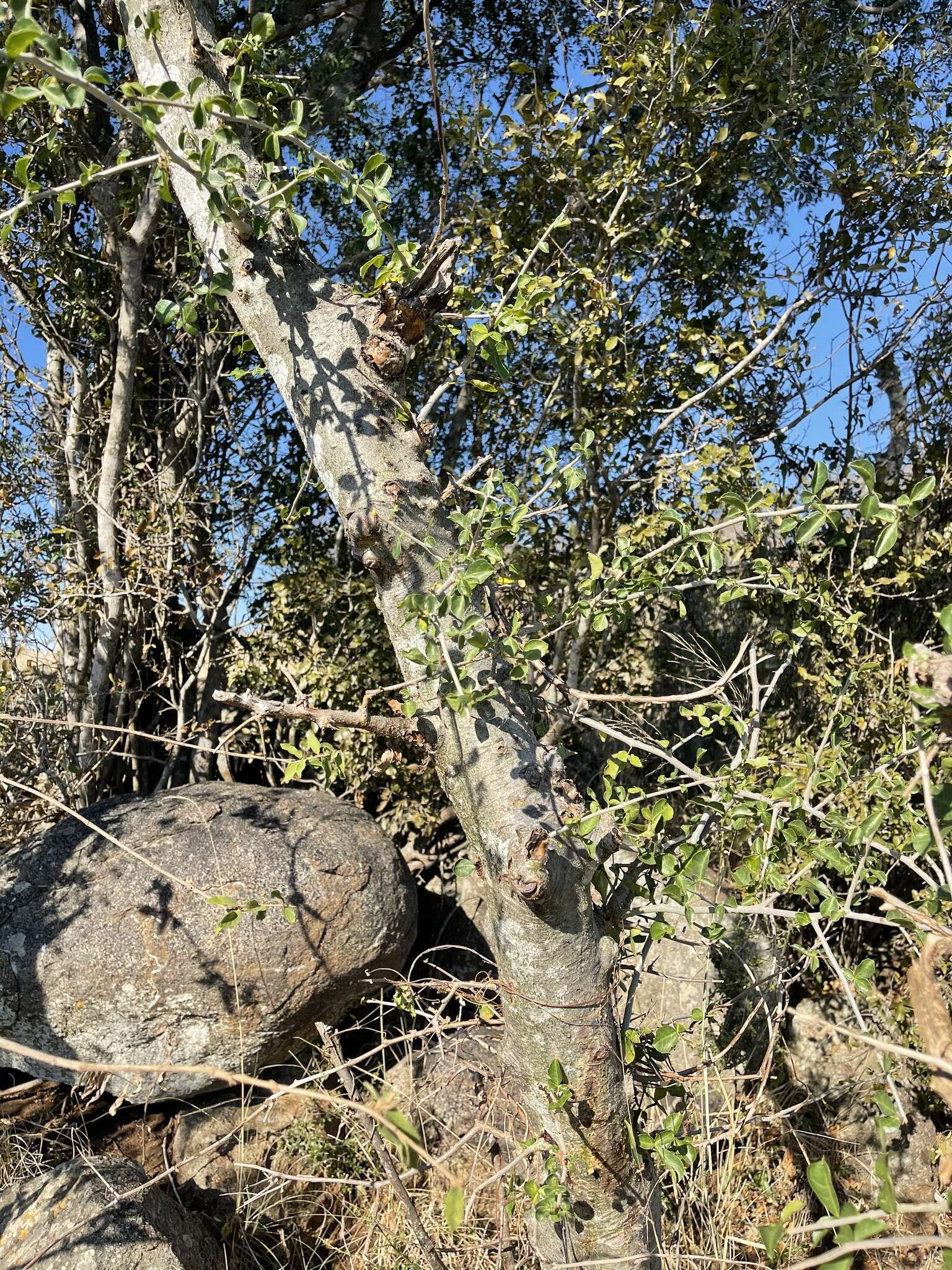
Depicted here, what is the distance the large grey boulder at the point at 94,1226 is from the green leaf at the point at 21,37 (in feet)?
8.02

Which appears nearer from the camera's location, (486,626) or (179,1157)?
(486,626)

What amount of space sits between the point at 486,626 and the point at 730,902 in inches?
40.8

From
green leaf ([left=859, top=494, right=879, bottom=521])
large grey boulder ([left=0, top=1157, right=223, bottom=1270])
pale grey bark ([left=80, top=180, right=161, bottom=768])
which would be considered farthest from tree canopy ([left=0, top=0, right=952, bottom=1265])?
large grey boulder ([left=0, top=1157, right=223, bottom=1270])

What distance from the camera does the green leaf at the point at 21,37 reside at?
1089 mm

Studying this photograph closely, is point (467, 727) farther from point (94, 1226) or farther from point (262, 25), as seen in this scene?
point (94, 1226)

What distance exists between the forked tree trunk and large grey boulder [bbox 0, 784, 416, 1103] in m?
1.50

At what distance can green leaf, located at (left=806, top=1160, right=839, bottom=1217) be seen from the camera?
1.00 m

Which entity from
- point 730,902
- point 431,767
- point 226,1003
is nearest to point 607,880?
point 730,902

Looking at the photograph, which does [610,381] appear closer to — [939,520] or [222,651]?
[939,520]

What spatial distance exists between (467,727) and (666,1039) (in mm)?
760

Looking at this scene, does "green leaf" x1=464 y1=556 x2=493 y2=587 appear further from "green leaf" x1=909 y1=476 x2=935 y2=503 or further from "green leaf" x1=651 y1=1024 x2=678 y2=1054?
"green leaf" x1=651 y1=1024 x2=678 y2=1054

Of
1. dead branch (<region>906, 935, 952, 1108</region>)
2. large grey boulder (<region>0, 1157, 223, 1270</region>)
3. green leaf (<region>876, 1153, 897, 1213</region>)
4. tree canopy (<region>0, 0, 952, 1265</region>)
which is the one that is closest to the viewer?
green leaf (<region>876, 1153, 897, 1213</region>)

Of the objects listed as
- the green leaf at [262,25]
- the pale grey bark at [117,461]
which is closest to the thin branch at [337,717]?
the green leaf at [262,25]

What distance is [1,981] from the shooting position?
3283mm
